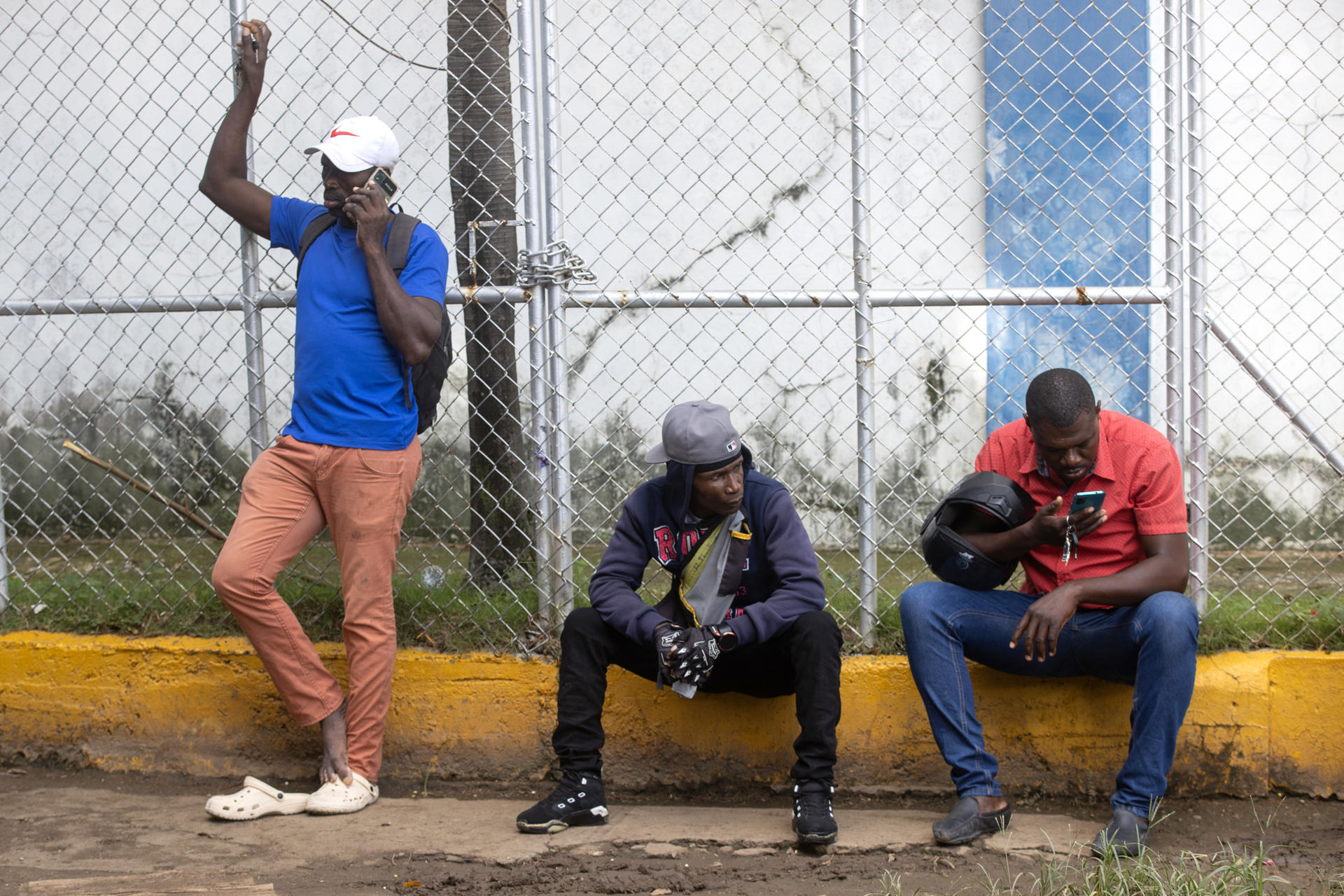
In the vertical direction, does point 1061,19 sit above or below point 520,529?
above

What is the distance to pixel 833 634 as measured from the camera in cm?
317

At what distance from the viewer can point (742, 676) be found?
3348 millimetres

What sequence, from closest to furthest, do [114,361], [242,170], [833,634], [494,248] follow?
1. [833,634]
2. [242,170]
3. [494,248]
4. [114,361]

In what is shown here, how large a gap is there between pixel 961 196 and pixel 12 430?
5259mm

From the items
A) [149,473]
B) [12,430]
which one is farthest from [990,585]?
[12,430]

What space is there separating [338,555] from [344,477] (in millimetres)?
274

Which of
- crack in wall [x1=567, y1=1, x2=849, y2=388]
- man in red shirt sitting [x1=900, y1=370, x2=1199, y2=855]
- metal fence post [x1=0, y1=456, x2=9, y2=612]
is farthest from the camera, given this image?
crack in wall [x1=567, y1=1, x2=849, y2=388]

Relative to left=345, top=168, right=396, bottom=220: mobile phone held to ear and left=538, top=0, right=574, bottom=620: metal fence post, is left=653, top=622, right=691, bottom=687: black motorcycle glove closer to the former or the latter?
left=538, top=0, right=574, bottom=620: metal fence post

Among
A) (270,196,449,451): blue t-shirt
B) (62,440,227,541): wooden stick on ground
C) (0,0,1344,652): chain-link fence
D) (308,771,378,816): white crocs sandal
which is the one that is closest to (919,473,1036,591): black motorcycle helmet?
(0,0,1344,652): chain-link fence

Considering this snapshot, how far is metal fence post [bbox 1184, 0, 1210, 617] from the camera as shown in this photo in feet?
11.3

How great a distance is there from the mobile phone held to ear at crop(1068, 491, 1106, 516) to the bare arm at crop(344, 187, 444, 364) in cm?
191

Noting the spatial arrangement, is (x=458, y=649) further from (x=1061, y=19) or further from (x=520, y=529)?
(x=1061, y=19)

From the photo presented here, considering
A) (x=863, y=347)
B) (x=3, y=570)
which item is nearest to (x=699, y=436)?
(x=863, y=347)

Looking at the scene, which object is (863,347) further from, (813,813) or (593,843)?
(593,843)
